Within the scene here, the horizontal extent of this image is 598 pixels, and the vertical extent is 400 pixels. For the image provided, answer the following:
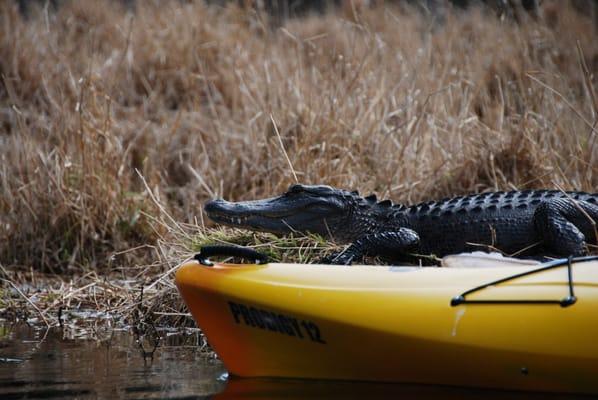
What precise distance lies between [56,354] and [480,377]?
205 cm

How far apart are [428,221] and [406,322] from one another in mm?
1865

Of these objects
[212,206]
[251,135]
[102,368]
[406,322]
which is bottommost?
[251,135]

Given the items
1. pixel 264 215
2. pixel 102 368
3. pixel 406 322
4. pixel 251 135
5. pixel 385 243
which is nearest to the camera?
pixel 406 322

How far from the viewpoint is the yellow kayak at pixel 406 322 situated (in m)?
3.64

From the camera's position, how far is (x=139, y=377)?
412 centimetres

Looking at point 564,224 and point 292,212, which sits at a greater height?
point 564,224

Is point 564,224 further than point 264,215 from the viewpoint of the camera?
Result: No

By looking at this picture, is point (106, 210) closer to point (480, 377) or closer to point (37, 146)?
point (37, 146)

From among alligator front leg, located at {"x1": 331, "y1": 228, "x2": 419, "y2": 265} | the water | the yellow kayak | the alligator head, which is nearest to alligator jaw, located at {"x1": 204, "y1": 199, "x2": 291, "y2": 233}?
the alligator head

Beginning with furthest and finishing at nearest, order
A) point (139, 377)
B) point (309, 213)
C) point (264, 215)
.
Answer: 1. point (309, 213)
2. point (264, 215)
3. point (139, 377)

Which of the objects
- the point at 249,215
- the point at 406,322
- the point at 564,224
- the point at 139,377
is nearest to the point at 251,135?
the point at 249,215

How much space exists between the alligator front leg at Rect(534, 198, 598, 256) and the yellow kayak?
1.32m

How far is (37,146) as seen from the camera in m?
7.17

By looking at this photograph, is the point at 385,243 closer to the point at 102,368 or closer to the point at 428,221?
the point at 428,221
